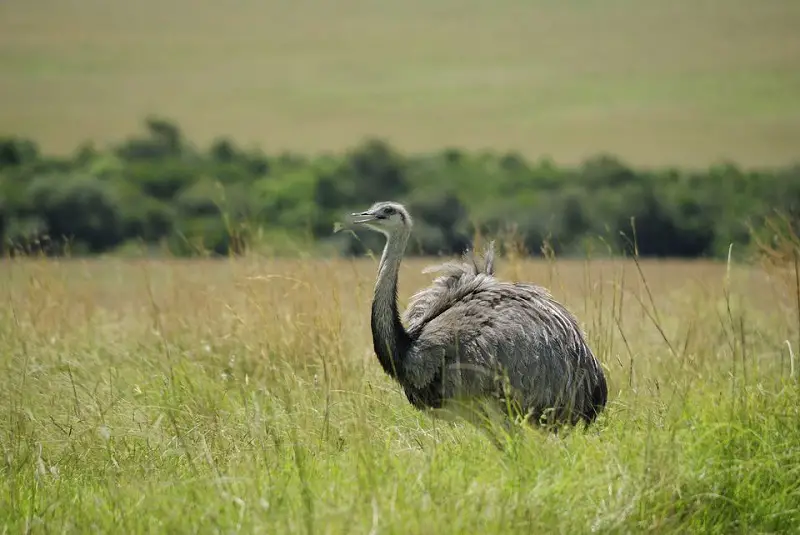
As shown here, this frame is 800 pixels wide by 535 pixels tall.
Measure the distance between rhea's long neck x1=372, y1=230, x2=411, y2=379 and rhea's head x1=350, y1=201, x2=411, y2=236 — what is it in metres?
0.07

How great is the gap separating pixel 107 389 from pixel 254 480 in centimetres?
247

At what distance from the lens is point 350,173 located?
30406 mm

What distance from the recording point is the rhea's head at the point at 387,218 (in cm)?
636

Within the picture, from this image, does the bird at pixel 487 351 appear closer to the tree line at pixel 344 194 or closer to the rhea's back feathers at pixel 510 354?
the rhea's back feathers at pixel 510 354

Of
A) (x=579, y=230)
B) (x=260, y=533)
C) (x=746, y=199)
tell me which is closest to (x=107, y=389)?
(x=260, y=533)

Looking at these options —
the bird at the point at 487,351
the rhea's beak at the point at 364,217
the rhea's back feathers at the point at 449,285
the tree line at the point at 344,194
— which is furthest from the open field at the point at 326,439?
the tree line at the point at 344,194

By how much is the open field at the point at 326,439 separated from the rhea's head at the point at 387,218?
82 cm

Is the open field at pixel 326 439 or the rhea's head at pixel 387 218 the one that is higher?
the rhea's head at pixel 387 218

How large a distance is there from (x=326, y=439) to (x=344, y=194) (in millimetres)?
23541

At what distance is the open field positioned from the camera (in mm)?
4617

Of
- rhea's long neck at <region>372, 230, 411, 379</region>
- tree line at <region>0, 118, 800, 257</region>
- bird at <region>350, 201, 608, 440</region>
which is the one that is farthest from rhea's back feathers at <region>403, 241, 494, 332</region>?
tree line at <region>0, 118, 800, 257</region>

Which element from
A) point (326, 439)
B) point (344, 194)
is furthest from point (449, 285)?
point (344, 194)

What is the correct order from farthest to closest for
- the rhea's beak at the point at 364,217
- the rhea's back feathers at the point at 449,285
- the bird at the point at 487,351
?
the rhea's back feathers at the point at 449,285 → the rhea's beak at the point at 364,217 → the bird at the point at 487,351

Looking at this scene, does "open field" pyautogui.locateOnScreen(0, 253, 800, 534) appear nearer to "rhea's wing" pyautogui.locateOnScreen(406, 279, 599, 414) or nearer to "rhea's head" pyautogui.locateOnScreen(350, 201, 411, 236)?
"rhea's wing" pyautogui.locateOnScreen(406, 279, 599, 414)
